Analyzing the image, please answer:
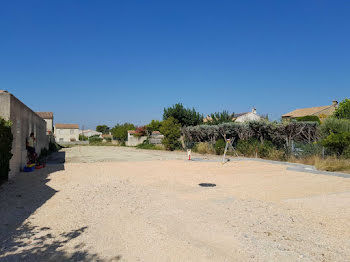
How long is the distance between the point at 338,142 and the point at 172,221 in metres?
11.5

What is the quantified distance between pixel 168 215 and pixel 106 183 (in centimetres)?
432

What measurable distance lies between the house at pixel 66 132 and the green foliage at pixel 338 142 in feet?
223

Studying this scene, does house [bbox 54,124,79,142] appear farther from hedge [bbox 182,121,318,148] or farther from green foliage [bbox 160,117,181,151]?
hedge [bbox 182,121,318,148]

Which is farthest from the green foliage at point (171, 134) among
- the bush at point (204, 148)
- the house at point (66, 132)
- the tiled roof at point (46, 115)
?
the house at point (66, 132)

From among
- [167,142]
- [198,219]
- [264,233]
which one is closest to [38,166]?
[198,219]

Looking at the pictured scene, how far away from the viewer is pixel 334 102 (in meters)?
49.8

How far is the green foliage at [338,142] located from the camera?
13117 millimetres

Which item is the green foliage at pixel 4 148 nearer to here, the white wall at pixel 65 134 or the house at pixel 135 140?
the house at pixel 135 140

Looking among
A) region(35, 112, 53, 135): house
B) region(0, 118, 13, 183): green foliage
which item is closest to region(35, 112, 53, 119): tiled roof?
region(35, 112, 53, 135): house

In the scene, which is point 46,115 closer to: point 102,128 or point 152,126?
point 152,126

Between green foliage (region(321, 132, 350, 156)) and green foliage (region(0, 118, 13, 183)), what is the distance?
14.3m

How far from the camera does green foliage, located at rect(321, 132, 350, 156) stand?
43.0ft

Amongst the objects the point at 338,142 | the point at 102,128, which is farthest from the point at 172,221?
the point at 102,128

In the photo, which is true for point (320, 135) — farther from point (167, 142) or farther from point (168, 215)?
point (167, 142)
